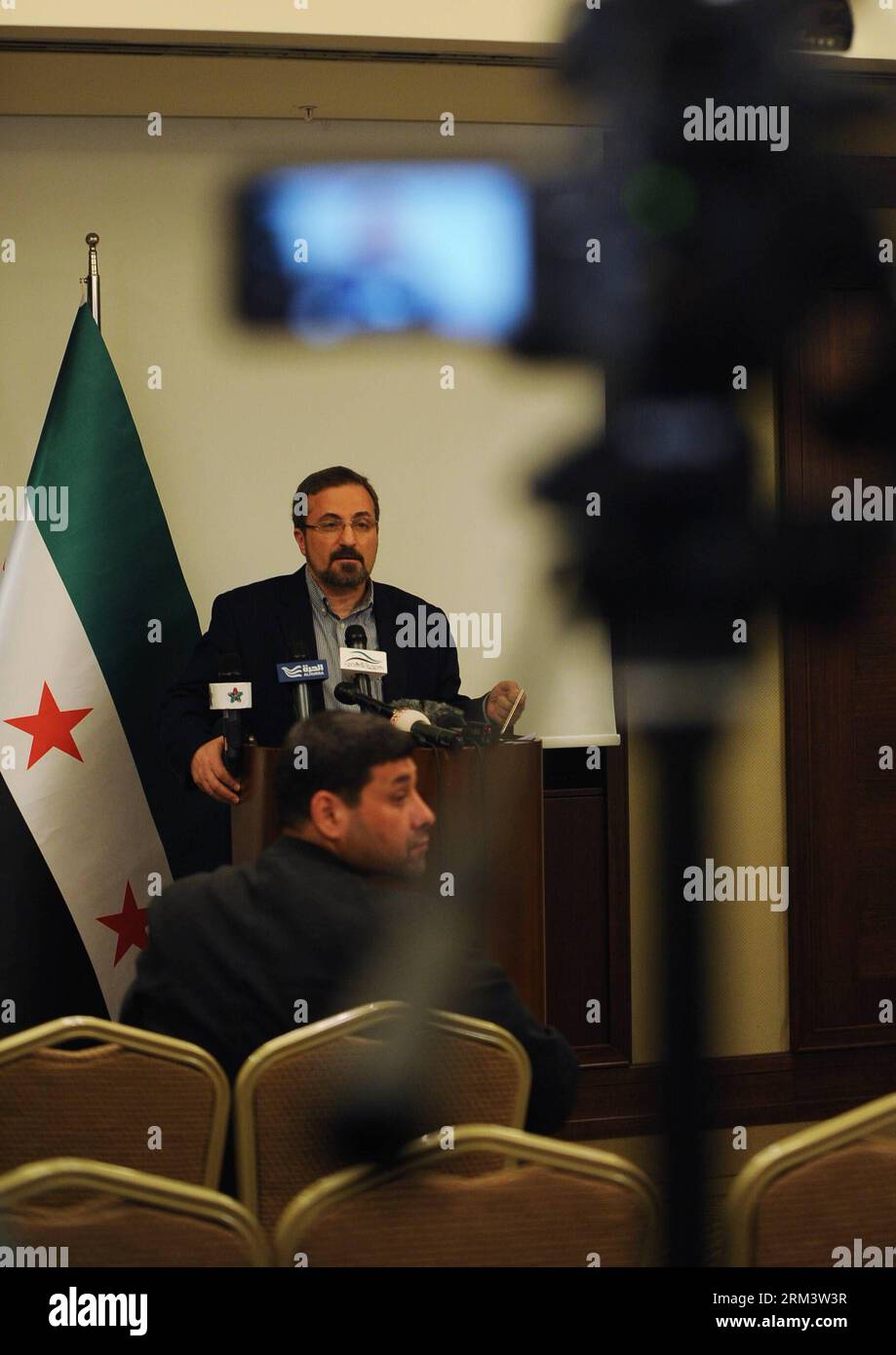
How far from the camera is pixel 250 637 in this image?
362 centimetres

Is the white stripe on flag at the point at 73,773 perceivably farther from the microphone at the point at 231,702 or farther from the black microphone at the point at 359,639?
the black microphone at the point at 359,639

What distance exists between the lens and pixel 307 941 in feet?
6.42

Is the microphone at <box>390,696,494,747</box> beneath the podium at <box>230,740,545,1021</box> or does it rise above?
above

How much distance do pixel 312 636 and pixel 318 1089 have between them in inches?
75.0

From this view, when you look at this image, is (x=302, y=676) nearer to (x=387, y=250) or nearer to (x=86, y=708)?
(x=86, y=708)

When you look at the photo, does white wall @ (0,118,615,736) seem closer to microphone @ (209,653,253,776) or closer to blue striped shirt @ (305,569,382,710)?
blue striped shirt @ (305,569,382,710)

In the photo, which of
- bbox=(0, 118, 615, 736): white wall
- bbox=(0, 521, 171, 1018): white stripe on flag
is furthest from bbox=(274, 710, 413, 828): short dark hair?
bbox=(0, 118, 615, 736): white wall

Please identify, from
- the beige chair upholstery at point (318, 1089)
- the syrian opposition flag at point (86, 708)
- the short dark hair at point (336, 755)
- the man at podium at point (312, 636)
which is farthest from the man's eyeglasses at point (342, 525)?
the beige chair upholstery at point (318, 1089)

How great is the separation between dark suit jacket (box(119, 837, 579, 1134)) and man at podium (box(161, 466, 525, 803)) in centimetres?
122

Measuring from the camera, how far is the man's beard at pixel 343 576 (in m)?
3.46

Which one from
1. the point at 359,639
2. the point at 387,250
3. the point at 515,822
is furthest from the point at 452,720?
the point at 387,250

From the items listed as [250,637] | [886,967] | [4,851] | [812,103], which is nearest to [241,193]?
[812,103]

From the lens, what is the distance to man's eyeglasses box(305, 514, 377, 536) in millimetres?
3447

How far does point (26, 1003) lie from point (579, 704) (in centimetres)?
181
